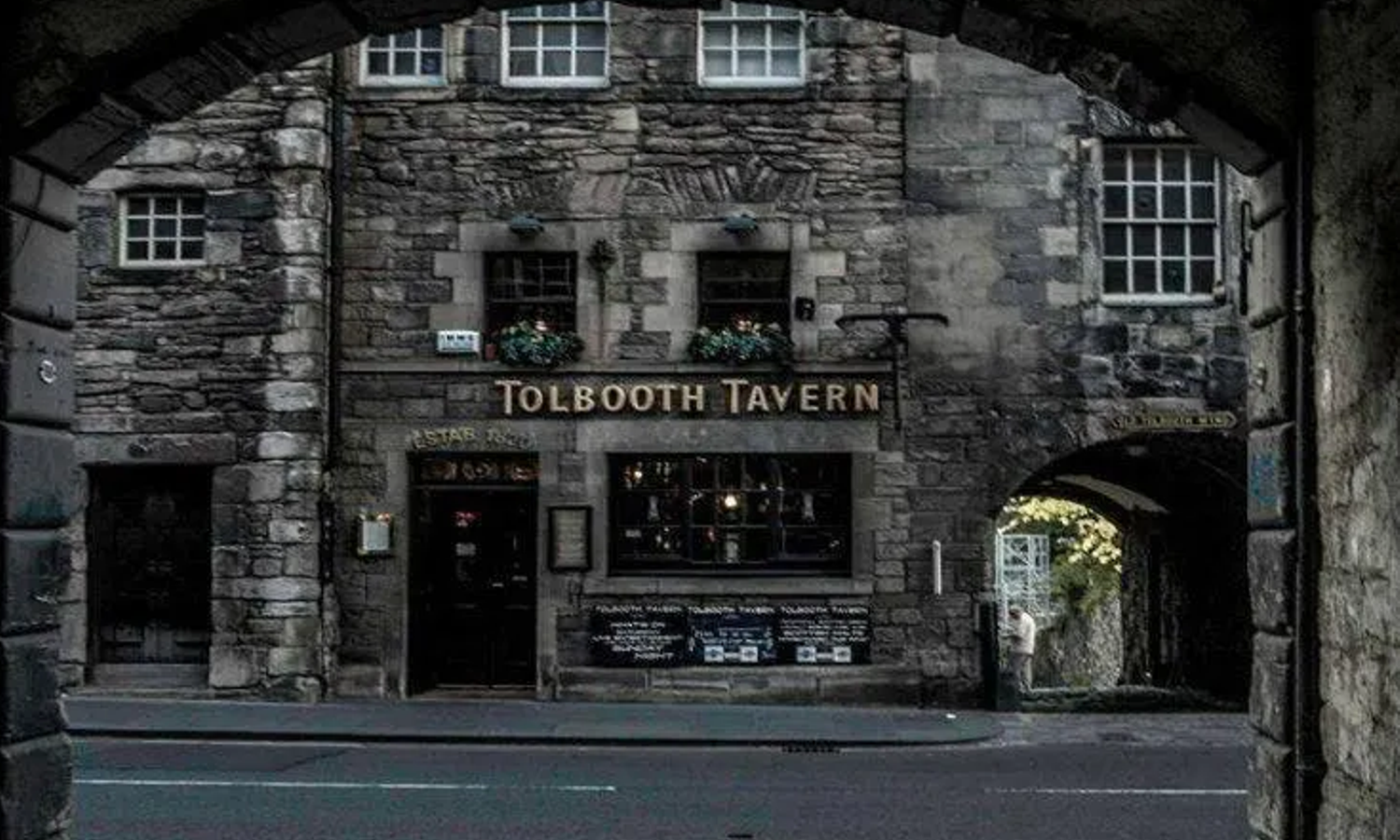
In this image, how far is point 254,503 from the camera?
1773 centimetres

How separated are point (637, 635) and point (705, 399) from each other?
107 inches

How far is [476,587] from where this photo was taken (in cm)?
1850

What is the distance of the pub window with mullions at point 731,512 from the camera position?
1806cm

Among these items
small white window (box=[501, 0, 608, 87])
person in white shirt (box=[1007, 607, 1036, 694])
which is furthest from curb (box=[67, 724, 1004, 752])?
small white window (box=[501, 0, 608, 87])

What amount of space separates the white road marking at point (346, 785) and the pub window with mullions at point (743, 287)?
25.2 feet

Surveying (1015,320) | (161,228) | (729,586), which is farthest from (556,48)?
(729,586)

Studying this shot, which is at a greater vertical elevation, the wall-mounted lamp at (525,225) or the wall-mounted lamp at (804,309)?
the wall-mounted lamp at (525,225)

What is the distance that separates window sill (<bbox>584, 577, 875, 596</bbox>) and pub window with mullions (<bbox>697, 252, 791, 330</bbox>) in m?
2.92

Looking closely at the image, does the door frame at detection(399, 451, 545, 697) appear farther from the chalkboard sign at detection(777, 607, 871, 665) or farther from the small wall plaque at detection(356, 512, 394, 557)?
the chalkboard sign at detection(777, 607, 871, 665)

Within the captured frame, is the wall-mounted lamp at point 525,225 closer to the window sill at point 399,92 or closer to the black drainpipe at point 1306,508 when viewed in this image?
the window sill at point 399,92

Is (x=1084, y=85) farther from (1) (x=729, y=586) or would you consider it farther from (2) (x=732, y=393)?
(1) (x=729, y=586)

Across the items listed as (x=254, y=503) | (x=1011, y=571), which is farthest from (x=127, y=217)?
(x=1011, y=571)

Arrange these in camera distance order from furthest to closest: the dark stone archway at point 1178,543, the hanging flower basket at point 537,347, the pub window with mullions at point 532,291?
the dark stone archway at point 1178,543, the pub window with mullions at point 532,291, the hanging flower basket at point 537,347

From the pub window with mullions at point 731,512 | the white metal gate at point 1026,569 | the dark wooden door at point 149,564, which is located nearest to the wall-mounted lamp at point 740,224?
the pub window with mullions at point 731,512
